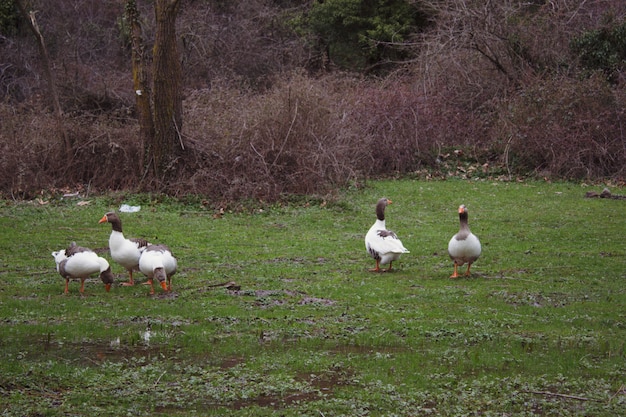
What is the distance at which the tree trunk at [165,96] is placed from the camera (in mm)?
17953

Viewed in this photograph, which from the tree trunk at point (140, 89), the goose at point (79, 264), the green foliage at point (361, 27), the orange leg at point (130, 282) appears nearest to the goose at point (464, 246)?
the orange leg at point (130, 282)

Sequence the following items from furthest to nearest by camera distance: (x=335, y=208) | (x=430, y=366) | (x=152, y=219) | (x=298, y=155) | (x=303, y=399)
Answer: (x=298, y=155), (x=335, y=208), (x=152, y=219), (x=430, y=366), (x=303, y=399)

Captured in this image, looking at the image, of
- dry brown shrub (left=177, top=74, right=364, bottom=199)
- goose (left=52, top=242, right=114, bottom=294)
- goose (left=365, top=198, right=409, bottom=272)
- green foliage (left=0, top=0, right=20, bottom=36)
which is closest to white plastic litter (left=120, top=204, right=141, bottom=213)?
dry brown shrub (left=177, top=74, right=364, bottom=199)

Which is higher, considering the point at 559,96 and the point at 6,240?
the point at 559,96

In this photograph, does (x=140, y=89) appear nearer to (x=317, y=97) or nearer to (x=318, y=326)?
(x=317, y=97)

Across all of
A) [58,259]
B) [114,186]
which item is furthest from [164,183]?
[58,259]

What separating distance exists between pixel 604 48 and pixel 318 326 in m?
20.0

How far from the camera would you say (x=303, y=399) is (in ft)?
20.3

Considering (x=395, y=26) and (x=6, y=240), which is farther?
(x=395, y=26)

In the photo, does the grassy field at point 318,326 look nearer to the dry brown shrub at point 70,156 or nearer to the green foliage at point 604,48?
the dry brown shrub at point 70,156

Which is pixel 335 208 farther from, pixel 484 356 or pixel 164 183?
pixel 484 356

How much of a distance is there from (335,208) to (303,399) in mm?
10972

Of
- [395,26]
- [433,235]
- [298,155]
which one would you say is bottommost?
[433,235]

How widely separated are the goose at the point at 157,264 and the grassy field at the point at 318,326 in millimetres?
306
